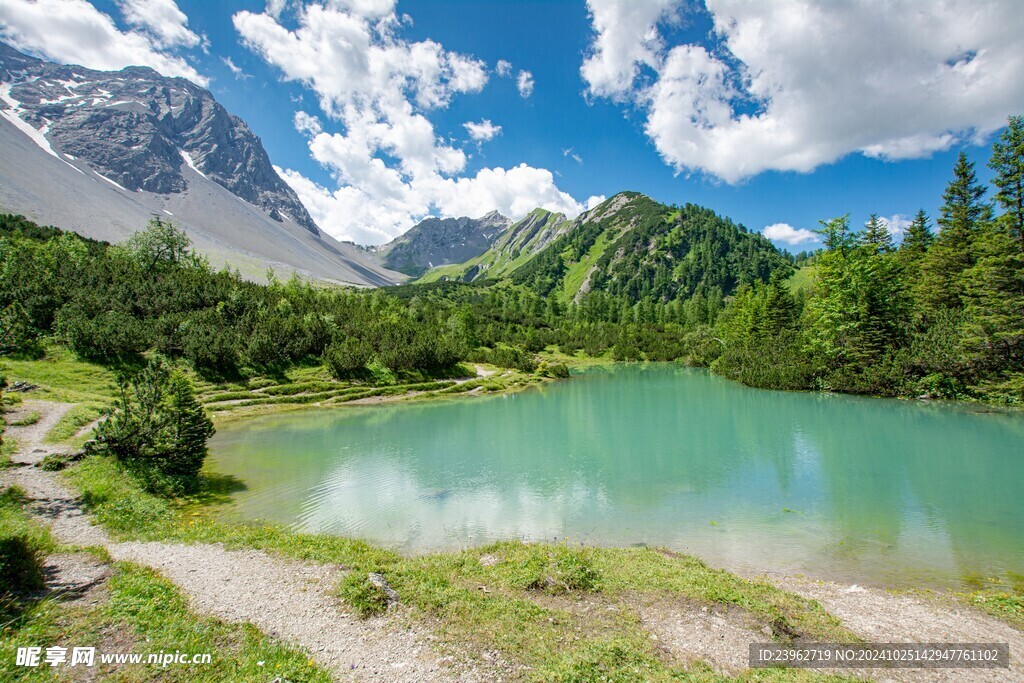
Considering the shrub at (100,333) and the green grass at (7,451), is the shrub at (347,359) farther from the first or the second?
the green grass at (7,451)

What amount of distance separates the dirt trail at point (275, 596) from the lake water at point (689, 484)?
16.3 ft

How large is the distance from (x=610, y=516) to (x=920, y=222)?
78373 millimetres

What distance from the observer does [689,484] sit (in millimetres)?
21922

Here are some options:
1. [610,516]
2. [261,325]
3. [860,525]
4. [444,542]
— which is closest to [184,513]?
[444,542]

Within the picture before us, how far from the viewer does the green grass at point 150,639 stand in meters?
6.71

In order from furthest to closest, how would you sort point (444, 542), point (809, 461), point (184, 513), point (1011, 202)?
point (1011, 202)
point (809, 461)
point (184, 513)
point (444, 542)

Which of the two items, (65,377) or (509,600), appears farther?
(65,377)

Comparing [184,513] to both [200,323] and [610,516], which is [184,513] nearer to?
[610,516]

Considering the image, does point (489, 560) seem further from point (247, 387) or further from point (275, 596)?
point (247, 387)

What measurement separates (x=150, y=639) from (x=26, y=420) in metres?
25.5

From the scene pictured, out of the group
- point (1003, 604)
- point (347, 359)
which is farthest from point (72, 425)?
point (347, 359)

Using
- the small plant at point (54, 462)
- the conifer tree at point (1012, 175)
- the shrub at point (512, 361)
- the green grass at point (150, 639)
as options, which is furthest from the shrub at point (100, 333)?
the conifer tree at point (1012, 175)

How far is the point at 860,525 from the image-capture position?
1691 cm

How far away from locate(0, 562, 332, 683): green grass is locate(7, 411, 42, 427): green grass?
22472 mm
